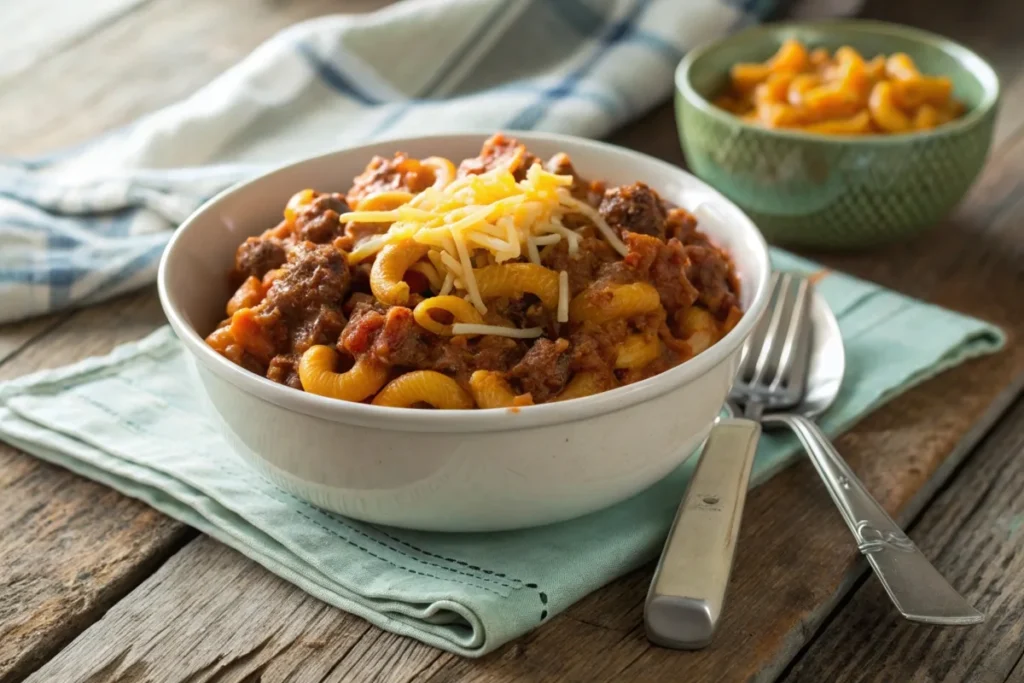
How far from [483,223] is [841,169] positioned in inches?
39.7

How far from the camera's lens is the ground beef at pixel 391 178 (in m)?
1.75

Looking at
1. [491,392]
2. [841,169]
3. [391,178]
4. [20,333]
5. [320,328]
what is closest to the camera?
[491,392]

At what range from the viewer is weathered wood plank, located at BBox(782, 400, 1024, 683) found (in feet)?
4.66

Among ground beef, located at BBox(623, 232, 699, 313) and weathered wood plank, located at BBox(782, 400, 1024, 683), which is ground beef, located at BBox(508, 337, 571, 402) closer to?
ground beef, located at BBox(623, 232, 699, 313)

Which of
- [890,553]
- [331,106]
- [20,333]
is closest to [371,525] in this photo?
[890,553]

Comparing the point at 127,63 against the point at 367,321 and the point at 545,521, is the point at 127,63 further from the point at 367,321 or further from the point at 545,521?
the point at 545,521

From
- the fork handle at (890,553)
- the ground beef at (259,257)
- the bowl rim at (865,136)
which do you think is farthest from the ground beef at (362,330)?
the bowl rim at (865,136)

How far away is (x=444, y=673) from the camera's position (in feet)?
4.47

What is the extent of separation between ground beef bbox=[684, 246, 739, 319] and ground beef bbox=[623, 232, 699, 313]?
43mm

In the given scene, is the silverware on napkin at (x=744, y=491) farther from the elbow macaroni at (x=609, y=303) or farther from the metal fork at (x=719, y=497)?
the elbow macaroni at (x=609, y=303)

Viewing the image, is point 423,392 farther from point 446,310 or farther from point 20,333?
point 20,333

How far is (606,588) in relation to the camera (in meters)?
1.50

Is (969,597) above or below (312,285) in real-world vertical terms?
below

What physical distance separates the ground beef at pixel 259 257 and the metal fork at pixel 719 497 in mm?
660
